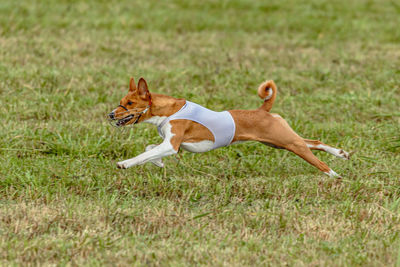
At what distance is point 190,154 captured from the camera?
686 centimetres

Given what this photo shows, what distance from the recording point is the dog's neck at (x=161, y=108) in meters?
5.47

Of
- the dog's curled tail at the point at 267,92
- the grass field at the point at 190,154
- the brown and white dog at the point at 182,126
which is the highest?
the dog's curled tail at the point at 267,92

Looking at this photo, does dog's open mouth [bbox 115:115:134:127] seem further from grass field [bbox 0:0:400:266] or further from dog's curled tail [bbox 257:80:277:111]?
dog's curled tail [bbox 257:80:277:111]

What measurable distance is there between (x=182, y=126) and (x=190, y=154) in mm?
1448

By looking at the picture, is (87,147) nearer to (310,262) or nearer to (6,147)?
(6,147)

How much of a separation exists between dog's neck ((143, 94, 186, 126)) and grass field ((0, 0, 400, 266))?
2.20 ft

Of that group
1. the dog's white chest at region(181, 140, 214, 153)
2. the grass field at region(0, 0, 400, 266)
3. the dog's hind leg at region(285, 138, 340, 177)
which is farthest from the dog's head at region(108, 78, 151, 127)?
the dog's hind leg at region(285, 138, 340, 177)

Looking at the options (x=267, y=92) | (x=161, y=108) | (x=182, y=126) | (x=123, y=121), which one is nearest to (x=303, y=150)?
(x=267, y=92)

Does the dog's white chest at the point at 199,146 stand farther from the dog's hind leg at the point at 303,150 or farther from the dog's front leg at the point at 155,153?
the dog's hind leg at the point at 303,150

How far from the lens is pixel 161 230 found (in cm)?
477

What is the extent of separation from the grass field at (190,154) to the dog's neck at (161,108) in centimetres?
67

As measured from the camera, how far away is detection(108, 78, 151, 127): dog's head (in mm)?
5375

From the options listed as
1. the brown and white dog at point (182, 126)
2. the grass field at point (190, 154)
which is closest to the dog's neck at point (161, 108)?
the brown and white dog at point (182, 126)

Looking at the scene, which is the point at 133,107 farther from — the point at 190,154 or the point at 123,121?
the point at 190,154
